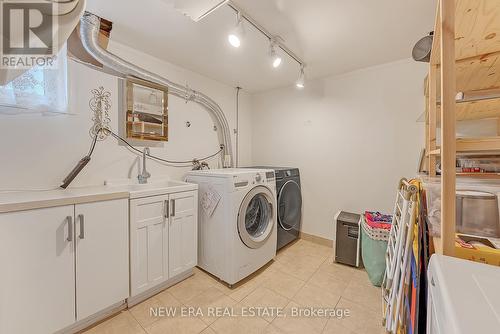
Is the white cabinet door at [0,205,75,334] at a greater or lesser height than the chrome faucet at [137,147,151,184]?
lesser

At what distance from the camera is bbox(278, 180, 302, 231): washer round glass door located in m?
2.51

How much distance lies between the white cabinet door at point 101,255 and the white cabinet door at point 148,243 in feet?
0.18

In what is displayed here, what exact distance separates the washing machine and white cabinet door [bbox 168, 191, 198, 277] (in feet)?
3.38

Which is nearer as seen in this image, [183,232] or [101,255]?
[101,255]

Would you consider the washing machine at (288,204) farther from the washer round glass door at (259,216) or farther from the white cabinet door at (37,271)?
the white cabinet door at (37,271)

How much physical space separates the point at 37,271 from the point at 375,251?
2560mm

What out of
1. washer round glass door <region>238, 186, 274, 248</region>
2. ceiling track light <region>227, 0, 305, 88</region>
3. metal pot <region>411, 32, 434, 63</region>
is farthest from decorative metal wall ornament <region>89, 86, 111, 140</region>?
metal pot <region>411, 32, 434, 63</region>

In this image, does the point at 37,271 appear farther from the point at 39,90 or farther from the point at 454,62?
the point at 454,62

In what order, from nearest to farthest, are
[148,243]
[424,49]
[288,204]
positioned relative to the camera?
[424,49]
[148,243]
[288,204]

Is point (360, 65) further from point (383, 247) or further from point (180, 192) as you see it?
point (180, 192)

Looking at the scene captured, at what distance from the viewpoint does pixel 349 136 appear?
8.16 feet

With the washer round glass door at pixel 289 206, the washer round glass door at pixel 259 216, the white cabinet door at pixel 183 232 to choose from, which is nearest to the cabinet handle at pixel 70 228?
the white cabinet door at pixel 183 232

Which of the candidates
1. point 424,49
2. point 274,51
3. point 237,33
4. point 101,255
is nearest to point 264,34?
point 274,51

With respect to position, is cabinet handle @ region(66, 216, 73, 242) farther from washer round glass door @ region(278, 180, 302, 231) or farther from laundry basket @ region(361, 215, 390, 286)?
laundry basket @ region(361, 215, 390, 286)
